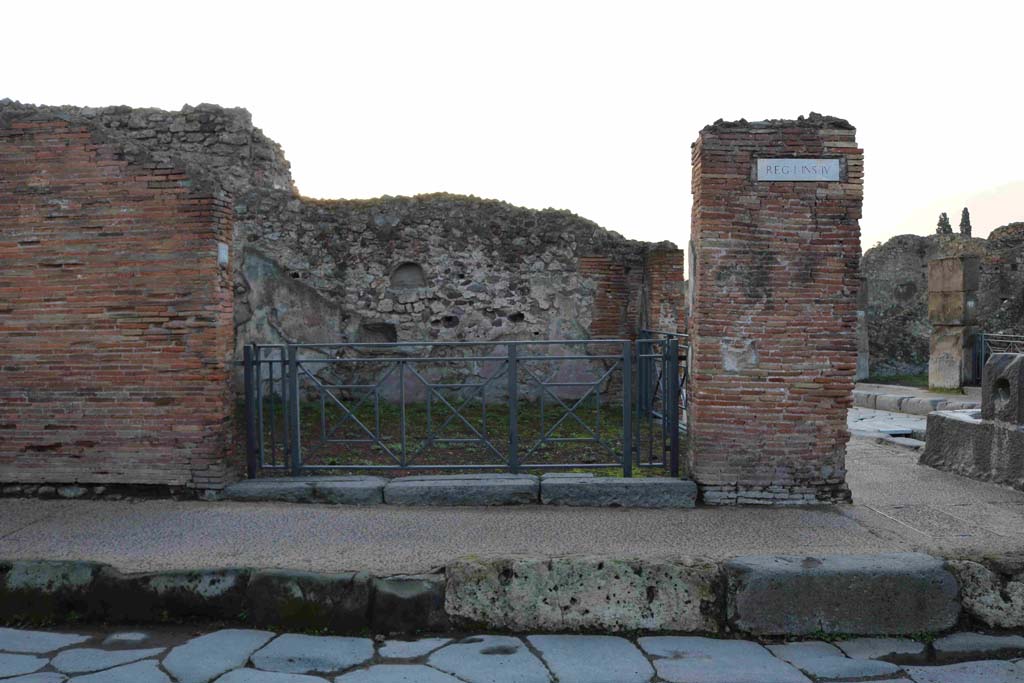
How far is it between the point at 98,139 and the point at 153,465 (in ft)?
7.15

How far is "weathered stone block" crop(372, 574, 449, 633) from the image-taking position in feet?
12.8

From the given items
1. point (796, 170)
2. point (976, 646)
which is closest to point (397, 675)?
point (976, 646)

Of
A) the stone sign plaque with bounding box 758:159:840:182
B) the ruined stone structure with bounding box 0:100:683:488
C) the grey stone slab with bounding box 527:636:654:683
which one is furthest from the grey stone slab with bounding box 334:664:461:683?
the stone sign plaque with bounding box 758:159:840:182

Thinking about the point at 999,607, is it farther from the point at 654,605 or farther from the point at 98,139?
the point at 98,139

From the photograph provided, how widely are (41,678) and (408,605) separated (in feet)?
5.08

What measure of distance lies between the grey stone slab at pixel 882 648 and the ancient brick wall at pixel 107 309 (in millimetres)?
3927

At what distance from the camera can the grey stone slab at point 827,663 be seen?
3463mm

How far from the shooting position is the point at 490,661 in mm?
3592

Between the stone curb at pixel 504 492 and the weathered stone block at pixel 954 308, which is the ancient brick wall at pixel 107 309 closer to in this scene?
the stone curb at pixel 504 492

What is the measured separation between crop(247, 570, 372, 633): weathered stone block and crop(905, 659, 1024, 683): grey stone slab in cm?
248

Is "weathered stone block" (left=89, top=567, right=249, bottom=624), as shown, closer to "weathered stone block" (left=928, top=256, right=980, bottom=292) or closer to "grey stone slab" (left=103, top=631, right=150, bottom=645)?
"grey stone slab" (left=103, top=631, right=150, bottom=645)

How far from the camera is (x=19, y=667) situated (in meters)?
3.46

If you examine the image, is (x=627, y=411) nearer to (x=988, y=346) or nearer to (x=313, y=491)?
(x=313, y=491)

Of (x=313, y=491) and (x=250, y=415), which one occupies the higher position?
(x=250, y=415)
